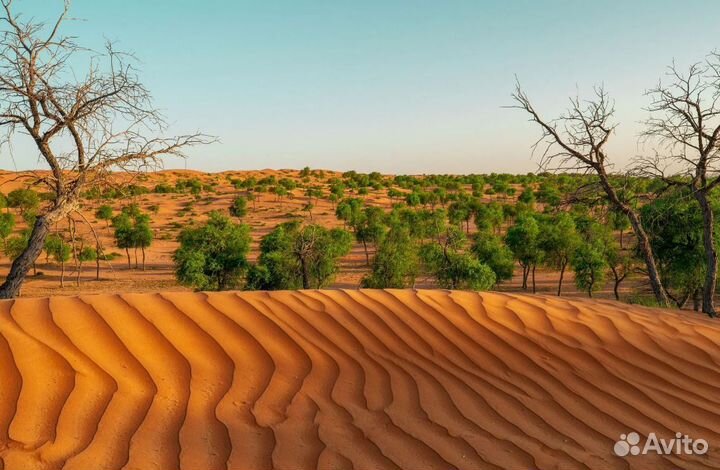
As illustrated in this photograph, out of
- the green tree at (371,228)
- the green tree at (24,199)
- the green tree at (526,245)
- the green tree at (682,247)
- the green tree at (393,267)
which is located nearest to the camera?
the green tree at (682,247)

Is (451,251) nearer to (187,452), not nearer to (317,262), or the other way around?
(317,262)

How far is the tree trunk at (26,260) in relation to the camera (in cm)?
490

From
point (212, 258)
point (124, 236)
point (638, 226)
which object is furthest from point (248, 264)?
point (638, 226)

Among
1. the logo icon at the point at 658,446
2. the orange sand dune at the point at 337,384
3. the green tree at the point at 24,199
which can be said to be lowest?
the logo icon at the point at 658,446

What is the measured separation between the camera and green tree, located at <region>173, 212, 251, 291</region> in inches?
802

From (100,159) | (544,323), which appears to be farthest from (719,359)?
(100,159)

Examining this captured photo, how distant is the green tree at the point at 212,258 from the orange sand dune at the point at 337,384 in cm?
1675

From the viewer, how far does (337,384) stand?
10.6ft

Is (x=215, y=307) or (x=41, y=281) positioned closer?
(x=215, y=307)

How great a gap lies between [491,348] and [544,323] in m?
0.89

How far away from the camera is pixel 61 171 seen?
5.37m

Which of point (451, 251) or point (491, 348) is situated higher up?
point (491, 348)

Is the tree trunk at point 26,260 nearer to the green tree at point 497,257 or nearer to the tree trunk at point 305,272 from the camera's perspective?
the tree trunk at point 305,272

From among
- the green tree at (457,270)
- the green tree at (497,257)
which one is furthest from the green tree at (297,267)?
the green tree at (497,257)
